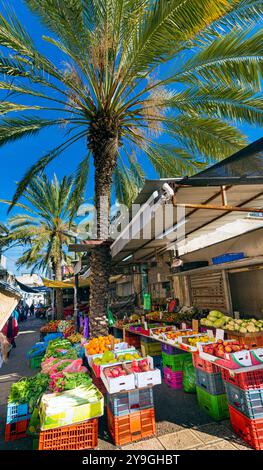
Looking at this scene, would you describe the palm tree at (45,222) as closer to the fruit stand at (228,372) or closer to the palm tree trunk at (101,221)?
the palm tree trunk at (101,221)

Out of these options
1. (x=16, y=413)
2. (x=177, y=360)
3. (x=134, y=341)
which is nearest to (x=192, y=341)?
(x=177, y=360)

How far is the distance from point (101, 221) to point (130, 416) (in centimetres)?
391

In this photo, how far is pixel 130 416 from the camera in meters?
3.19

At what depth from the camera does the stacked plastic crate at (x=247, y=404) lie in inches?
112

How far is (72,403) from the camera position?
3.03m

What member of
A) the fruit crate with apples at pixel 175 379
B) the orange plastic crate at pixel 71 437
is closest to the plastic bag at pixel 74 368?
the orange plastic crate at pixel 71 437

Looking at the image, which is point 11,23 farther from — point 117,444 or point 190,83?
point 117,444

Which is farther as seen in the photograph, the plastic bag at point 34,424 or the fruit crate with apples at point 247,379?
the plastic bag at point 34,424

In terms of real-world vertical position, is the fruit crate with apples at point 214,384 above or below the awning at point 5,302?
below

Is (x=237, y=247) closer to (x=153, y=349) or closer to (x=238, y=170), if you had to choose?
(x=153, y=349)

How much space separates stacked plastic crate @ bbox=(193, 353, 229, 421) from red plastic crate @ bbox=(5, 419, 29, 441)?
274cm

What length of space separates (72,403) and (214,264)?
4.43 m

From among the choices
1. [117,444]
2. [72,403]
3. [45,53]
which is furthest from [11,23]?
[117,444]

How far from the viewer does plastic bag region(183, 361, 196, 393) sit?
174 inches
